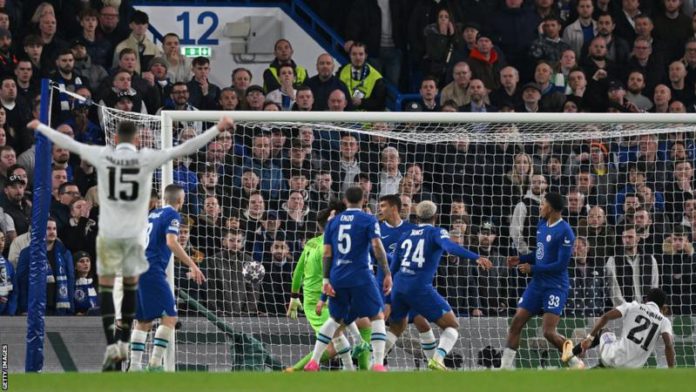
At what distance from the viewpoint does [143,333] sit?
1650 cm

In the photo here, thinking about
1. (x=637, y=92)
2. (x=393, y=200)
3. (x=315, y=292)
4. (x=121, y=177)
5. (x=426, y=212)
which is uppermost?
(x=637, y=92)

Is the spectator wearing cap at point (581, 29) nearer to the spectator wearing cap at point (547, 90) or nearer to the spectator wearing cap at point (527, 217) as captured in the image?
the spectator wearing cap at point (547, 90)

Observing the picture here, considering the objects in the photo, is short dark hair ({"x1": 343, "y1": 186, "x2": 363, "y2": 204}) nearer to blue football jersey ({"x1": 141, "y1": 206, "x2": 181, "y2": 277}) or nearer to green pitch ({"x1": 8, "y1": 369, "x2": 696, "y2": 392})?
blue football jersey ({"x1": 141, "y1": 206, "x2": 181, "y2": 277})

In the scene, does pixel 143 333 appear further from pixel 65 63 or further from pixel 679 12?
pixel 679 12

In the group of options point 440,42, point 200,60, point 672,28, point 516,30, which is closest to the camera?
point 200,60

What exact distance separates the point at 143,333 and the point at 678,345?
633cm

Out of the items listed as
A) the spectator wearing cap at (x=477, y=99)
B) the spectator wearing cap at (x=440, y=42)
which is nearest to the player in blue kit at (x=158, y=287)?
the spectator wearing cap at (x=477, y=99)

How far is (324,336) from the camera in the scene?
16.5m

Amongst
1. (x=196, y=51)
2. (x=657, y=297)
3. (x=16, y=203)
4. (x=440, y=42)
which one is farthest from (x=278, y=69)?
(x=657, y=297)

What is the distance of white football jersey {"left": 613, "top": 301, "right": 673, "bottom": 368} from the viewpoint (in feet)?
56.2

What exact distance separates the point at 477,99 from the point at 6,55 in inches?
237

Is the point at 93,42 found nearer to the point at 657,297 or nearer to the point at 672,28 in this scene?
the point at 657,297

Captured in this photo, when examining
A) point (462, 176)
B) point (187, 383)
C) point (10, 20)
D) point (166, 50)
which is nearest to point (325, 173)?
point (462, 176)

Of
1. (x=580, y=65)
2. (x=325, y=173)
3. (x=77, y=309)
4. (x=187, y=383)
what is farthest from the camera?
(x=580, y=65)
